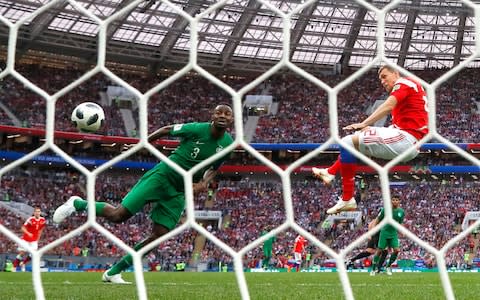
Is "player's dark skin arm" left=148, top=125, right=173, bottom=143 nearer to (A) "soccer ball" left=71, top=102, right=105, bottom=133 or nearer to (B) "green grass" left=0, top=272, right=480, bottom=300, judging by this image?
(A) "soccer ball" left=71, top=102, right=105, bottom=133

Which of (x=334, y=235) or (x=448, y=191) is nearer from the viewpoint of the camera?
(x=334, y=235)

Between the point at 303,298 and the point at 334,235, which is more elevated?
the point at 334,235

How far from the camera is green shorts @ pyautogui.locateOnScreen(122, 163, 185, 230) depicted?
545 cm

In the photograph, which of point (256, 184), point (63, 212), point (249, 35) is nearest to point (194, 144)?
point (63, 212)

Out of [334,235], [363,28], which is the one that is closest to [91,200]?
[334,235]

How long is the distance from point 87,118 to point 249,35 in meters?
28.6

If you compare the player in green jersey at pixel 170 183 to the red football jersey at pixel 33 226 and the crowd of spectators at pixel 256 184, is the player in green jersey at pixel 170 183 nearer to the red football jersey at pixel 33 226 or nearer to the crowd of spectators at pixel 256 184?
the red football jersey at pixel 33 226

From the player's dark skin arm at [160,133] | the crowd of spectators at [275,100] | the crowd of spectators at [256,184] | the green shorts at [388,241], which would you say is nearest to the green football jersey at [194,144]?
the player's dark skin arm at [160,133]

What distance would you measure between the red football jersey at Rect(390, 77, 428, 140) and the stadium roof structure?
2402cm

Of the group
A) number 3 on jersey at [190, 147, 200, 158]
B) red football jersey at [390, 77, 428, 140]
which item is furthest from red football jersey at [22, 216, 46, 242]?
red football jersey at [390, 77, 428, 140]

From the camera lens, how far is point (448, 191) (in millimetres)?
31000

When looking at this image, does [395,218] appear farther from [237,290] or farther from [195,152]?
[195,152]

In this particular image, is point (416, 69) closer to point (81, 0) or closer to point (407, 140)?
point (81, 0)

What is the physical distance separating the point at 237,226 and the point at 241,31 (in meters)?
10.4
